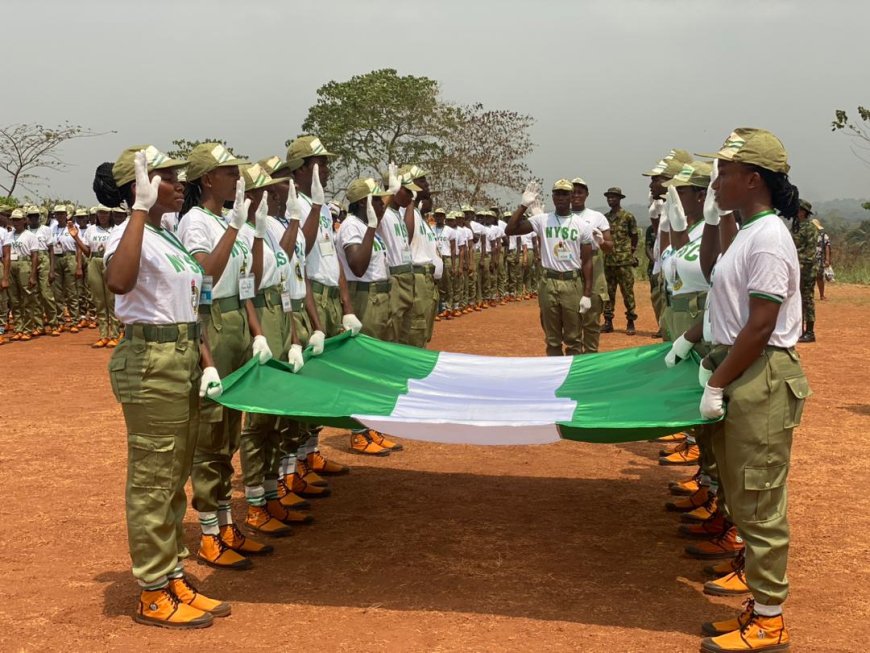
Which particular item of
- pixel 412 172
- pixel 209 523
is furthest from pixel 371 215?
pixel 209 523

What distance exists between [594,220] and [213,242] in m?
5.49

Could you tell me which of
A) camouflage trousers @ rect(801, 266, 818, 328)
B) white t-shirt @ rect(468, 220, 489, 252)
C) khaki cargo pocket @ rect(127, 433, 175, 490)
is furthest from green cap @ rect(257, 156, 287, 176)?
white t-shirt @ rect(468, 220, 489, 252)

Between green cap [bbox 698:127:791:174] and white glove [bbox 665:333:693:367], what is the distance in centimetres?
131

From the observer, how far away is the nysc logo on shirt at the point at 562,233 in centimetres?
922

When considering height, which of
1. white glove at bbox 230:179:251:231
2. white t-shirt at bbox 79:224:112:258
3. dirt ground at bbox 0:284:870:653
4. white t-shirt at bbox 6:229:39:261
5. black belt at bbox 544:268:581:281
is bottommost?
dirt ground at bbox 0:284:870:653

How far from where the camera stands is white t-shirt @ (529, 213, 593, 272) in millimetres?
9219

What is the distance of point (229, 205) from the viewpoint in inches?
310

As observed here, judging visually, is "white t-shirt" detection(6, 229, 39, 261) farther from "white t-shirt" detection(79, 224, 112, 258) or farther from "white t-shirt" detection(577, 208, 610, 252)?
"white t-shirt" detection(577, 208, 610, 252)

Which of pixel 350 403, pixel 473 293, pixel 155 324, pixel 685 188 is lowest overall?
pixel 473 293

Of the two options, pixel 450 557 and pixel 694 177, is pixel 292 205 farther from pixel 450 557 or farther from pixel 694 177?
pixel 694 177

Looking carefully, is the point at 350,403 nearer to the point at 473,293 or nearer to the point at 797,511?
the point at 797,511

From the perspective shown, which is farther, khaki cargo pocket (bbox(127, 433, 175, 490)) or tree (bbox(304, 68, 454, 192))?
tree (bbox(304, 68, 454, 192))

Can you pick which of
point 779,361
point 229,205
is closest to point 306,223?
point 229,205

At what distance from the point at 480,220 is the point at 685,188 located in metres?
17.9
